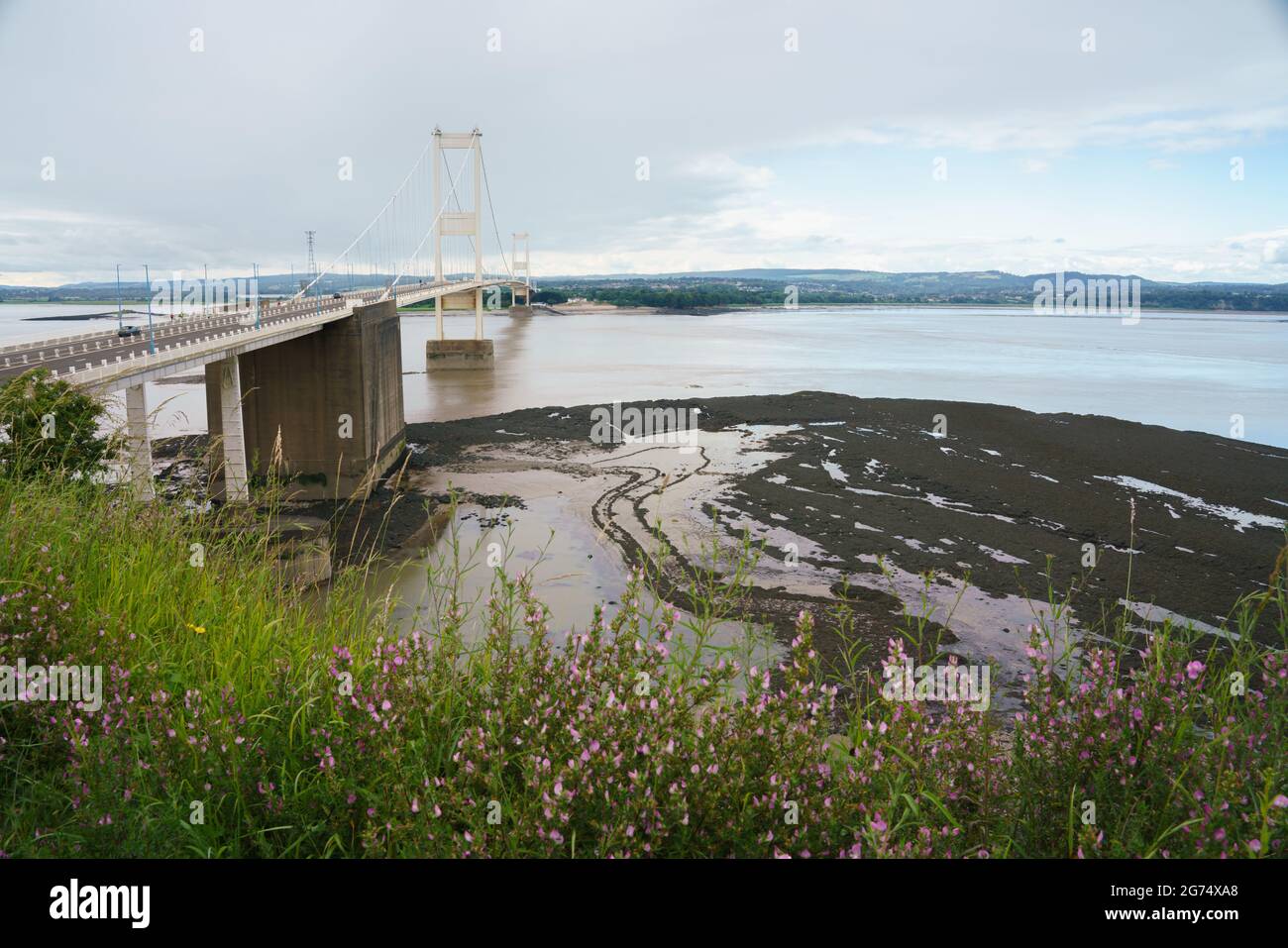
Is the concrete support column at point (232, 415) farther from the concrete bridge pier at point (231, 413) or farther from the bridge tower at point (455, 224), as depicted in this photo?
the bridge tower at point (455, 224)

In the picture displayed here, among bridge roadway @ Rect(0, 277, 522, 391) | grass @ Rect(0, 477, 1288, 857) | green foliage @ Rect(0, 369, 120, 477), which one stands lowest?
grass @ Rect(0, 477, 1288, 857)

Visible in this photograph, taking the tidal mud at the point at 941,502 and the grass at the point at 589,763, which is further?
the tidal mud at the point at 941,502

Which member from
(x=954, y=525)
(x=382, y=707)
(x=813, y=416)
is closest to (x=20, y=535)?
(x=382, y=707)

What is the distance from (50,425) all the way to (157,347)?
775cm

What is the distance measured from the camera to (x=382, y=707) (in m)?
2.90

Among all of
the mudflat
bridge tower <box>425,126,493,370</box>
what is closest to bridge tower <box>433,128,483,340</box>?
bridge tower <box>425,126,493,370</box>

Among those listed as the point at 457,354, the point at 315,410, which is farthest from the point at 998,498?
the point at 457,354

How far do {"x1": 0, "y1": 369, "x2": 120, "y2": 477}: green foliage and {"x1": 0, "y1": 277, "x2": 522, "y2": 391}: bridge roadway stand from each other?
2.09 m

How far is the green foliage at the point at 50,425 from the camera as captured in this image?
7945 millimetres

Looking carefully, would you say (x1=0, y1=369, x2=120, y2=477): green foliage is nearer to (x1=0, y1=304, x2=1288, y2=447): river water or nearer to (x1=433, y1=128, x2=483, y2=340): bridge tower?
(x1=0, y1=304, x2=1288, y2=447): river water

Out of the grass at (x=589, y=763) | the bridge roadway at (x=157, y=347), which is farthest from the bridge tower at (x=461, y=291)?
the grass at (x=589, y=763)

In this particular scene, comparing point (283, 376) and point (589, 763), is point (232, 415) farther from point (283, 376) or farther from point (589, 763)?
point (589, 763)

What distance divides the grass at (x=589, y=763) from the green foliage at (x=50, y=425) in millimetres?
5087

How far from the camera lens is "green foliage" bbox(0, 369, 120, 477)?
795 centimetres
